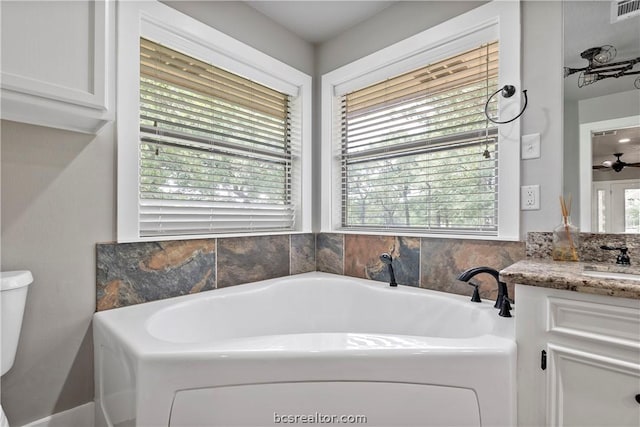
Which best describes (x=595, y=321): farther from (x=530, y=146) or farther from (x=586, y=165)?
(x=530, y=146)

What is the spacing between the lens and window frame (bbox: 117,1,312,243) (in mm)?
1569

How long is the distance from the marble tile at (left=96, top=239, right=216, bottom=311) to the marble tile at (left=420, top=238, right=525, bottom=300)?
1.32m

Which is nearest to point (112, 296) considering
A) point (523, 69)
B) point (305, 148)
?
point (305, 148)

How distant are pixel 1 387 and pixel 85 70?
128 cm

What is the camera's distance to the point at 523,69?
1627mm

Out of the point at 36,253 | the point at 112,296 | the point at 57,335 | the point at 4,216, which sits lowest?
the point at 57,335

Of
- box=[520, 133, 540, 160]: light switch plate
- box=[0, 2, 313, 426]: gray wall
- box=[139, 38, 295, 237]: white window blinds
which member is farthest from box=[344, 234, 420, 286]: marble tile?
box=[0, 2, 313, 426]: gray wall

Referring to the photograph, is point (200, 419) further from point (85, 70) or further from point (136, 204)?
point (85, 70)

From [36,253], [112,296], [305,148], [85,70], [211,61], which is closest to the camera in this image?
[85,70]

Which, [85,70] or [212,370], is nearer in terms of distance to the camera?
[212,370]

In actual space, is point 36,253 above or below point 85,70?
below

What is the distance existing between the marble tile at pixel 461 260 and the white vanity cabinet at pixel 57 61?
1.79m

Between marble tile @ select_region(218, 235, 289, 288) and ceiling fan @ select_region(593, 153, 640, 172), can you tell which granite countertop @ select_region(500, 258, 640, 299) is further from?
marble tile @ select_region(218, 235, 289, 288)

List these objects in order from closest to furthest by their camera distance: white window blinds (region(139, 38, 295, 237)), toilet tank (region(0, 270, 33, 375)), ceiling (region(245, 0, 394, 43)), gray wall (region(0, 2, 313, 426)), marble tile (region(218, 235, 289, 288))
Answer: toilet tank (region(0, 270, 33, 375))
gray wall (region(0, 2, 313, 426))
white window blinds (region(139, 38, 295, 237))
marble tile (region(218, 235, 289, 288))
ceiling (region(245, 0, 394, 43))
